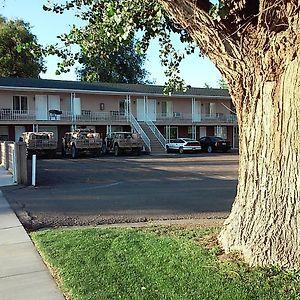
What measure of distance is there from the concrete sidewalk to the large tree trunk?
235 centimetres

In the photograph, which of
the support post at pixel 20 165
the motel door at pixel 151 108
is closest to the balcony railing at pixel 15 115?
Answer: the motel door at pixel 151 108

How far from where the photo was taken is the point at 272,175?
205 inches

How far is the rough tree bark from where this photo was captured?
16.2ft

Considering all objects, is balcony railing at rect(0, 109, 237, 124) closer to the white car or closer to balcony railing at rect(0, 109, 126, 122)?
balcony railing at rect(0, 109, 126, 122)

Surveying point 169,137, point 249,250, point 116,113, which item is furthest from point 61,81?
point 249,250

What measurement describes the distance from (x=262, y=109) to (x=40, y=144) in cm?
2793

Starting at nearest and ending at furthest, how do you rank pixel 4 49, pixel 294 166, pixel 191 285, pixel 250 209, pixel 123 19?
pixel 191 285 < pixel 294 166 < pixel 250 209 < pixel 123 19 < pixel 4 49

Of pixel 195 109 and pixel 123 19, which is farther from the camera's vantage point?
pixel 195 109

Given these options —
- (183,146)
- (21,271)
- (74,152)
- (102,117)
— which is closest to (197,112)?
(183,146)

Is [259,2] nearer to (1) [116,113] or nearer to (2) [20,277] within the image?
(2) [20,277]

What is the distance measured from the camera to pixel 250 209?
5418 millimetres

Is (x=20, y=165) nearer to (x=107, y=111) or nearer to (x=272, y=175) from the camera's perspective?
(x=272, y=175)

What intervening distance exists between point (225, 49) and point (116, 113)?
37554 mm

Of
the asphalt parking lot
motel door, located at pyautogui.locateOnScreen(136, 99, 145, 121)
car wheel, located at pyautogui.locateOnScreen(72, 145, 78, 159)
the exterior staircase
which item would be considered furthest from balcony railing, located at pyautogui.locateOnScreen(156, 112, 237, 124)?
the asphalt parking lot
